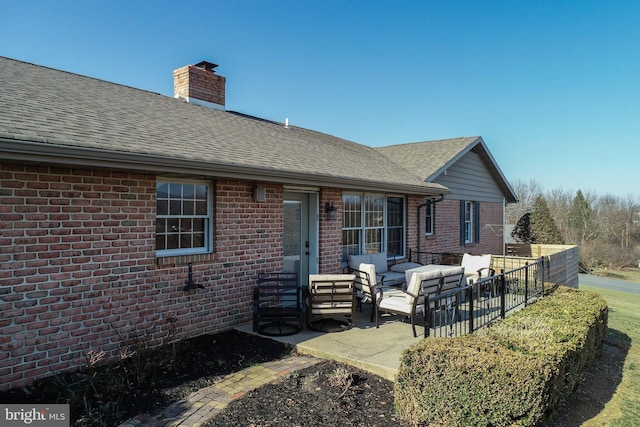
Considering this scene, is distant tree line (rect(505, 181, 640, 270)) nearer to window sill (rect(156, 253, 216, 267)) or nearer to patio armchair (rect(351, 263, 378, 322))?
patio armchair (rect(351, 263, 378, 322))

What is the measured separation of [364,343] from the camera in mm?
5801

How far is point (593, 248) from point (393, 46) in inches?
978

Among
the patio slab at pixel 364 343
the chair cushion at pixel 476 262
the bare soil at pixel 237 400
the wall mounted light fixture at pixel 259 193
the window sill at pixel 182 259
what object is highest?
the wall mounted light fixture at pixel 259 193

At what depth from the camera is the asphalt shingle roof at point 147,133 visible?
15.1ft

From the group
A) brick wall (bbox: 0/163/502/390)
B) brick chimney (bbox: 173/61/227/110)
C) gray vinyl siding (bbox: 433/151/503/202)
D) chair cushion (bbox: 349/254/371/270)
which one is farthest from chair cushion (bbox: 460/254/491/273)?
brick chimney (bbox: 173/61/227/110)

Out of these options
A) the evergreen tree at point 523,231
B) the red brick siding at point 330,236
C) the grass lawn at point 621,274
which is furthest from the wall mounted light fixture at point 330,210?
the grass lawn at point 621,274

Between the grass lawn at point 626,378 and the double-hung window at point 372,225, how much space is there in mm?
5332

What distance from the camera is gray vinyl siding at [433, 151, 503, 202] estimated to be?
45.3 feet

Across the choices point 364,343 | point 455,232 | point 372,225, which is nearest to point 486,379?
point 364,343

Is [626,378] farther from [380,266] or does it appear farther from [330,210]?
[330,210]

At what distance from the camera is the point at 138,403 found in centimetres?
399

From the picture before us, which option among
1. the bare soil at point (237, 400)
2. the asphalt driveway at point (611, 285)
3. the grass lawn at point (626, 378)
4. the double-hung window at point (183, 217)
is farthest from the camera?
the asphalt driveway at point (611, 285)

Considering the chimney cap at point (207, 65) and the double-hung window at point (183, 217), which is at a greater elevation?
the chimney cap at point (207, 65)

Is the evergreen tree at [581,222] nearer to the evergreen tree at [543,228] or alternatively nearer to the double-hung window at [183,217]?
the evergreen tree at [543,228]
